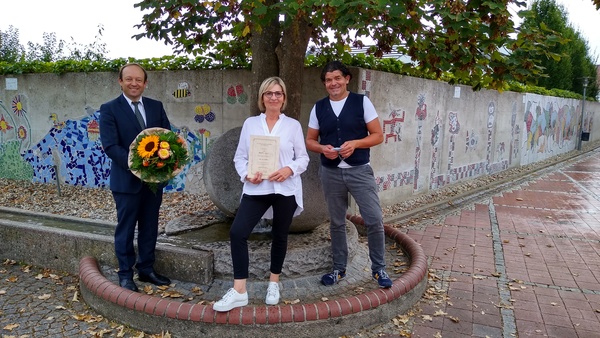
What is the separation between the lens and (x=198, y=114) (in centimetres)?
827

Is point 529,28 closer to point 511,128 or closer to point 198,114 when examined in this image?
point 198,114

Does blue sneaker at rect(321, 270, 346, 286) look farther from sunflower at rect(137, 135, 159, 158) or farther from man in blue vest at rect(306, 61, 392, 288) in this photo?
sunflower at rect(137, 135, 159, 158)

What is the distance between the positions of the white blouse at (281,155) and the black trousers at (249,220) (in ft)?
0.21

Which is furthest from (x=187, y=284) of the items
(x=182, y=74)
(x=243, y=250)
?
(x=182, y=74)

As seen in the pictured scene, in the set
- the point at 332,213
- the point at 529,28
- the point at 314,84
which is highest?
the point at 529,28

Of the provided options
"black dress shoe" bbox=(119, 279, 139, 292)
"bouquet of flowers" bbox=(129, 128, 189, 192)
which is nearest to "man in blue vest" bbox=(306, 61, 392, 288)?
"bouquet of flowers" bbox=(129, 128, 189, 192)

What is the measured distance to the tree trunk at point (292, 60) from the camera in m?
5.16

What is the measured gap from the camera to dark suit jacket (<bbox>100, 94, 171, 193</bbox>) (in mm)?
3727

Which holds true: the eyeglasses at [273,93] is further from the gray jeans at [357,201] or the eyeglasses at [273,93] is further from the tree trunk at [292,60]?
the tree trunk at [292,60]

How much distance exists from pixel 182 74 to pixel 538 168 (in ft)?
41.4

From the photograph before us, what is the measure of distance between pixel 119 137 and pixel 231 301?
1668 mm

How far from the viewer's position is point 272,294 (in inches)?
147

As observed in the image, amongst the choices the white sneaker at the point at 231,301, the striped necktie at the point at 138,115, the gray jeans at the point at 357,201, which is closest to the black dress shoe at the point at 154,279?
the white sneaker at the point at 231,301

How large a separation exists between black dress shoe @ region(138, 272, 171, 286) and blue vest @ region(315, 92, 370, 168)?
1883 millimetres
